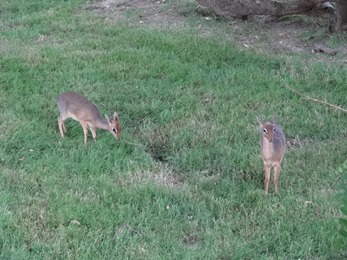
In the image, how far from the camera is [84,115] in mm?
6785

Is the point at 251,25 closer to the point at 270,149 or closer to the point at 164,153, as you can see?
the point at 164,153

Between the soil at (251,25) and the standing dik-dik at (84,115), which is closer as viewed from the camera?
the standing dik-dik at (84,115)

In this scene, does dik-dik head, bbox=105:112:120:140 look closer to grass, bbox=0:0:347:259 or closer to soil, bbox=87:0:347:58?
grass, bbox=0:0:347:259

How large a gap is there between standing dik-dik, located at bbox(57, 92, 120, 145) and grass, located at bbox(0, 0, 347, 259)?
163mm

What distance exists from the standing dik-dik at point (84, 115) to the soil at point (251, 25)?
3.62m

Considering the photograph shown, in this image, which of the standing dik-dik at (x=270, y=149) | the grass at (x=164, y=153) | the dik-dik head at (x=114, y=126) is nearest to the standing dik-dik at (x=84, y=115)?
the dik-dik head at (x=114, y=126)

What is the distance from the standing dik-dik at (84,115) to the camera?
671 cm

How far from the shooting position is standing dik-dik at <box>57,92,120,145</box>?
6715mm

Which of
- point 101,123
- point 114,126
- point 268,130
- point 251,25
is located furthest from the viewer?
point 251,25

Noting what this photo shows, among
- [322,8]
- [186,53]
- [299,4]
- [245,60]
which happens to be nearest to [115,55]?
[186,53]

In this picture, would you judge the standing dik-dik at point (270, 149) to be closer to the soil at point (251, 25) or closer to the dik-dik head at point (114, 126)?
the dik-dik head at point (114, 126)

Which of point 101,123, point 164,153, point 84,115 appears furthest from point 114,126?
point 164,153

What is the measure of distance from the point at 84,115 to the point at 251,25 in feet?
16.7

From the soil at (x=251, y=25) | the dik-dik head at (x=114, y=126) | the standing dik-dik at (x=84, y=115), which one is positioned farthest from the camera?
the soil at (x=251, y=25)
